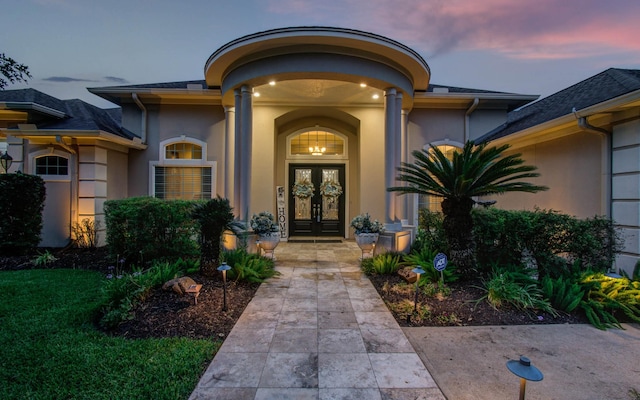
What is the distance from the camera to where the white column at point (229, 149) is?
8.16 metres

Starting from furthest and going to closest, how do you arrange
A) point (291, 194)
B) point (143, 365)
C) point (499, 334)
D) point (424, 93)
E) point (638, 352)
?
point (291, 194)
point (424, 93)
point (499, 334)
point (638, 352)
point (143, 365)

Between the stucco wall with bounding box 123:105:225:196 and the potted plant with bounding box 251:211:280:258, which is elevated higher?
the stucco wall with bounding box 123:105:225:196

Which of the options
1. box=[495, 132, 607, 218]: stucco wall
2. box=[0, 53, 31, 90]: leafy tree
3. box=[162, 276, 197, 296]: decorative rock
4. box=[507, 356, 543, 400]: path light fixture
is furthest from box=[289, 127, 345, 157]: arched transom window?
box=[507, 356, 543, 400]: path light fixture

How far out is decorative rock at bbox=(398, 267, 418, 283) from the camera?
5.20 m

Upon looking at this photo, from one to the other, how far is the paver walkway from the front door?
4685mm

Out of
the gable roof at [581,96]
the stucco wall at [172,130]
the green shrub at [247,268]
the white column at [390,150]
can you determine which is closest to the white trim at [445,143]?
the gable roof at [581,96]

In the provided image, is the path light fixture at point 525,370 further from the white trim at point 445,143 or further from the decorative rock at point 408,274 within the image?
the white trim at point 445,143

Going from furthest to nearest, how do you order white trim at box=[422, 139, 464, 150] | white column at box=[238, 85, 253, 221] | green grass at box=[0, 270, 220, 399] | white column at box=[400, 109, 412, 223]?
white trim at box=[422, 139, 464, 150] < white column at box=[400, 109, 412, 223] < white column at box=[238, 85, 253, 221] < green grass at box=[0, 270, 220, 399]

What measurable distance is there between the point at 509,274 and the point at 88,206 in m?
9.54

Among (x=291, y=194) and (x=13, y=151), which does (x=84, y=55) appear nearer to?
(x=13, y=151)

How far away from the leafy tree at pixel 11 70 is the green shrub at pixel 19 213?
4726 mm

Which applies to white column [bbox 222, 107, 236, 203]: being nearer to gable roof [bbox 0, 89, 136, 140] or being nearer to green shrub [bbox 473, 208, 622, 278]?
gable roof [bbox 0, 89, 136, 140]

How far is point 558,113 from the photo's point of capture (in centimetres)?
655

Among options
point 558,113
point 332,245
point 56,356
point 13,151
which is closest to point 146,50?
point 13,151
